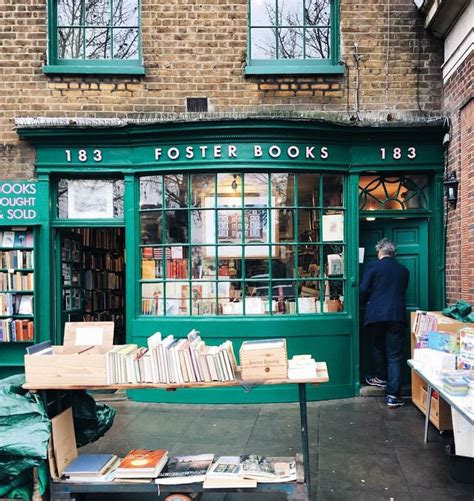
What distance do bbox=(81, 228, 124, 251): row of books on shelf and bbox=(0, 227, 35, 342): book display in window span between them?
1231 millimetres

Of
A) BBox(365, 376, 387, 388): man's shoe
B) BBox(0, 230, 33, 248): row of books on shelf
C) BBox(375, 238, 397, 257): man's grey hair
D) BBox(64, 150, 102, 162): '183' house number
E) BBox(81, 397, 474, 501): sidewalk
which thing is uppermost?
BBox(64, 150, 102, 162): '183' house number

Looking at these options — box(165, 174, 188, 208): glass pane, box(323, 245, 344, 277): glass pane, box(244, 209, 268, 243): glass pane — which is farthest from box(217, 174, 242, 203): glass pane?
box(323, 245, 344, 277): glass pane

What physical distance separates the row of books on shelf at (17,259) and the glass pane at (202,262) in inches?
90.0

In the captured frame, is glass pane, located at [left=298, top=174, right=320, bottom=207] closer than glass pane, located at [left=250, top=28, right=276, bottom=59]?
Yes

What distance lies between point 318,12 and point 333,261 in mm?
3470

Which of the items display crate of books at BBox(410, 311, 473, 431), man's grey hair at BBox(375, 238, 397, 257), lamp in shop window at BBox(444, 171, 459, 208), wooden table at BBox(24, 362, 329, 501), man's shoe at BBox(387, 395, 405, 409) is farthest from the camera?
man's grey hair at BBox(375, 238, 397, 257)

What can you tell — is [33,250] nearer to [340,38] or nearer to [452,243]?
[340,38]

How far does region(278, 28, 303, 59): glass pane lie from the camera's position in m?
7.39

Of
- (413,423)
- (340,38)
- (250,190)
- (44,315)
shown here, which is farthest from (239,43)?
(413,423)

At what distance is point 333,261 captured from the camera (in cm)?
722

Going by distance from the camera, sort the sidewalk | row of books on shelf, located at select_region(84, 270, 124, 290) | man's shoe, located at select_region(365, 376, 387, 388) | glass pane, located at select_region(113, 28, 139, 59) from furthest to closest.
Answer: row of books on shelf, located at select_region(84, 270, 124, 290) → glass pane, located at select_region(113, 28, 139, 59) → man's shoe, located at select_region(365, 376, 387, 388) → the sidewalk

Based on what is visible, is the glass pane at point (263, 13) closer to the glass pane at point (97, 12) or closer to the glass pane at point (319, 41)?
the glass pane at point (319, 41)

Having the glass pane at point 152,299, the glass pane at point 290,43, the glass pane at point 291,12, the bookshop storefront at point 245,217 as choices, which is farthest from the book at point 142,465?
the glass pane at point 291,12

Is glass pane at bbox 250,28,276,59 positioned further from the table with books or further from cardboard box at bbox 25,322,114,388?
cardboard box at bbox 25,322,114,388
